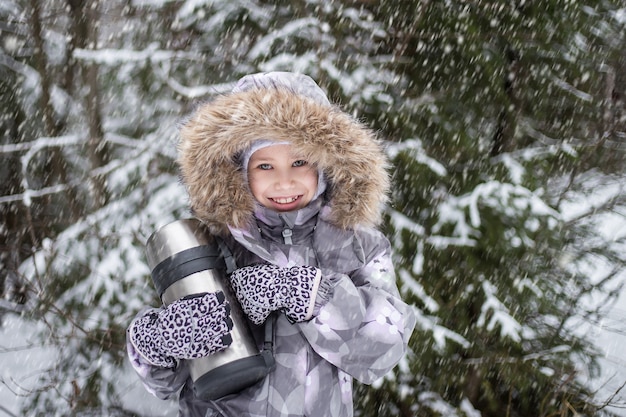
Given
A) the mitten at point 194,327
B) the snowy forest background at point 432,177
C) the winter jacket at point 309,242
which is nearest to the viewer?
the mitten at point 194,327

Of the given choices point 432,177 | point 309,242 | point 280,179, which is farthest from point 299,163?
point 432,177

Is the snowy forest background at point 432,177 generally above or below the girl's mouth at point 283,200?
below

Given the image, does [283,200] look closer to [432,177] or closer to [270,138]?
[270,138]

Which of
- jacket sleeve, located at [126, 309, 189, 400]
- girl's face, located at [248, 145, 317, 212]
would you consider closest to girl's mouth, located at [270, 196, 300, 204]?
girl's face, located at [248, 145, 317, 212]

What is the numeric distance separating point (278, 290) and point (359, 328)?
278mm

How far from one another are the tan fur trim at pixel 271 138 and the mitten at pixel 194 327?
0.98ft

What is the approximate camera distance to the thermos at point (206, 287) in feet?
4.94

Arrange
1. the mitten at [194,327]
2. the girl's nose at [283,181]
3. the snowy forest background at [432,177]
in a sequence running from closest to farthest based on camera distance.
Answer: the mitten at [194,327], the girl's nose at [283,181], the snowy forest background at [432,177]

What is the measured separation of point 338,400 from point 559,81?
9.23 ft

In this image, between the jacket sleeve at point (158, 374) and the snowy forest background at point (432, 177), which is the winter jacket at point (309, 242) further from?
the snowy forest background at point (432, 177)

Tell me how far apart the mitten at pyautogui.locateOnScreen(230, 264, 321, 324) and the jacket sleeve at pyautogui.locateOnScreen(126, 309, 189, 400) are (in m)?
0.31

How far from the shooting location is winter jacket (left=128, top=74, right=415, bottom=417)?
5.21 ft

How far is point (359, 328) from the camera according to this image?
160 centimetres

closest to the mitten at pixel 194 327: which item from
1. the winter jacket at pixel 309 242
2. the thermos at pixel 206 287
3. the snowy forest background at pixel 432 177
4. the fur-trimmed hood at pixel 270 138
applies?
the thermos at pixel 206 287
